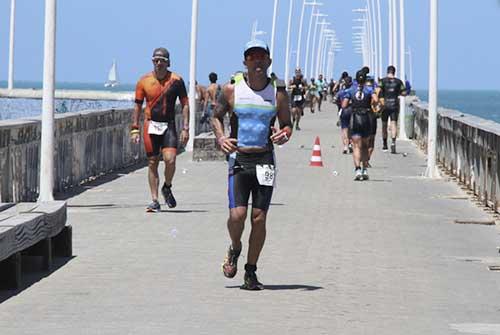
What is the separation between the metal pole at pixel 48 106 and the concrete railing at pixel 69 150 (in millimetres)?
389

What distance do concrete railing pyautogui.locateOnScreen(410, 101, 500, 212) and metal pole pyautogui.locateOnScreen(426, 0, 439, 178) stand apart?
12.6 inches

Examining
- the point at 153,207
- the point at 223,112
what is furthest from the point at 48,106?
the point at 223,112

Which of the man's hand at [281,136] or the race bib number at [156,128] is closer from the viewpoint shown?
the man's hand at [281,136]

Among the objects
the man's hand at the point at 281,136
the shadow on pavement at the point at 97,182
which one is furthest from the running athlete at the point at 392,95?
the man's hand at the point at 281,136

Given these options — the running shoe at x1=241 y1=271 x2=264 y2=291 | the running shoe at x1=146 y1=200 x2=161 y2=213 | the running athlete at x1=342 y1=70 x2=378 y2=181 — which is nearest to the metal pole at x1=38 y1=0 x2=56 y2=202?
the running shoe at x1=146 y1=200 x2=161 y2=213

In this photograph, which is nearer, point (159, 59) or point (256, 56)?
point (256, 56)

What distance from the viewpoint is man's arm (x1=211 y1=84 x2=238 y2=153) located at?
1195cm

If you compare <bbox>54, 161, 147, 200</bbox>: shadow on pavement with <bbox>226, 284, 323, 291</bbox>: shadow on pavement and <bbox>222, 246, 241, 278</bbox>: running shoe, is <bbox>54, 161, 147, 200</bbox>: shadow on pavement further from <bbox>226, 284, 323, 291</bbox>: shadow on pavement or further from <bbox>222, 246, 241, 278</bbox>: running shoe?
<bbox>226, 284, 323, 291</bbox>: shadow on pavement

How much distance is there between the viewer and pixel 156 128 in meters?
18.6

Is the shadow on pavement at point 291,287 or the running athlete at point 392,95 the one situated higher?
the running athlete at point 392,95

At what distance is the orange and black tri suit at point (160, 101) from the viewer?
1856cm

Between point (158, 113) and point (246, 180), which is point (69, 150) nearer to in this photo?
point (158, 113)

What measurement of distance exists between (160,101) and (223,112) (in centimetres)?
641

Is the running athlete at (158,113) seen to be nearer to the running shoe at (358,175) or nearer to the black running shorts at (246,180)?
the black running shorts at (246,180)
